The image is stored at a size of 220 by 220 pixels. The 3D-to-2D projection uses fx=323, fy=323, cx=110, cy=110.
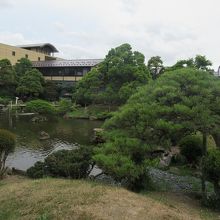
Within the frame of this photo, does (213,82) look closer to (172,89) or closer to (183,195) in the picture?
(172,89)

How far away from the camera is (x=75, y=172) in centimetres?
1160

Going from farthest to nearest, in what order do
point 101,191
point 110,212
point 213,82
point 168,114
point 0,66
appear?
point 0,66, point 213,82, point 168,114, point 101,191, point 110,212

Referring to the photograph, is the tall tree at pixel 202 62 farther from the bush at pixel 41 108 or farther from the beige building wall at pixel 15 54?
the beige building wall at pixel 15 54

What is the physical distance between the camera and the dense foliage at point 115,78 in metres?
35.7

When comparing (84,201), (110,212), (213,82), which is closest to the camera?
(110,212)

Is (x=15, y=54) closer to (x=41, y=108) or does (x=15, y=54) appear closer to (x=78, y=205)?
(x=41, y=108)

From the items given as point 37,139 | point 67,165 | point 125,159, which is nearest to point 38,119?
point 37,139

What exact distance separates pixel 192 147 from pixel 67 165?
272 inches

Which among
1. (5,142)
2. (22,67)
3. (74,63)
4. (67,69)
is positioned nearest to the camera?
(5,142)

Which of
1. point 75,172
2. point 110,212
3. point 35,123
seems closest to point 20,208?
point 110,212

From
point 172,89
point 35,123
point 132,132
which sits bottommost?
point 35,123

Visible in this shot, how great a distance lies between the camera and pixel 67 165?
11414 millimetres

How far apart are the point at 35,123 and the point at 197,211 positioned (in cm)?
2455

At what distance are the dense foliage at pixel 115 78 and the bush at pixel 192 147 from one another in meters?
18.3
